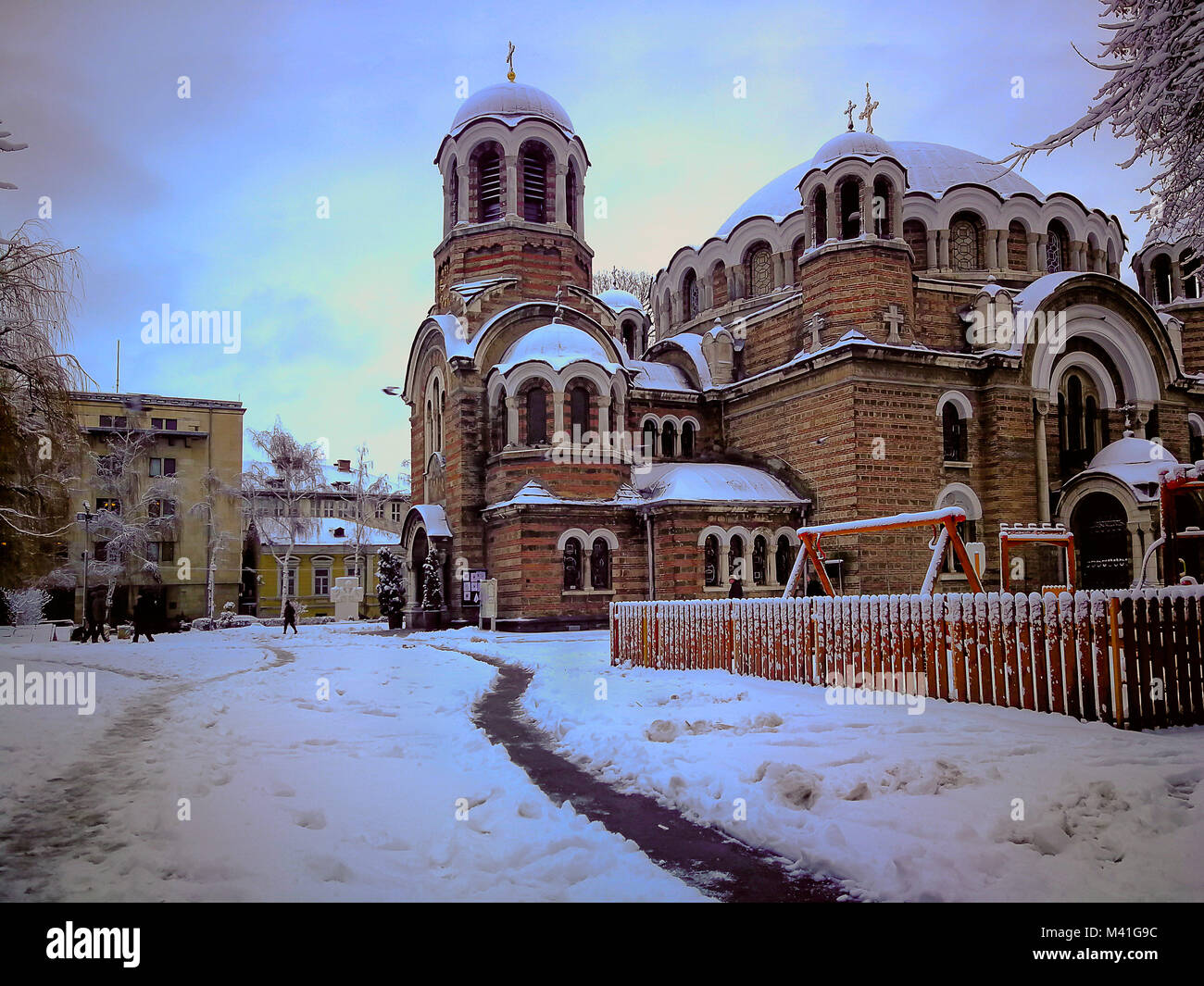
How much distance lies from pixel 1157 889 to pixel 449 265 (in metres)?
27.3

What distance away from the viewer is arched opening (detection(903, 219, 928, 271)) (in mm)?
26766

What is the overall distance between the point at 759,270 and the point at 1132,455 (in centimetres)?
1281

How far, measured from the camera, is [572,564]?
2427cm

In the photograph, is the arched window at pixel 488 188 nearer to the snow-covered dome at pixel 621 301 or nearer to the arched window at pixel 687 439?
the snow-covered dome at pixel 621 301

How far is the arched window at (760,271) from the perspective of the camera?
29.2 metres

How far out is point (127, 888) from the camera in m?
3.97

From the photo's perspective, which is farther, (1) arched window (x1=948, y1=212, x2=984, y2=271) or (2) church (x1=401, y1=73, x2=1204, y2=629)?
(1) arched window (x1=948, y1=212, x2=984, y2=271)

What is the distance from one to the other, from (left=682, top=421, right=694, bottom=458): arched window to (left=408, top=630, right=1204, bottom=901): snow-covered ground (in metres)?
19.1

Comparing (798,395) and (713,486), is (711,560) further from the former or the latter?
(798,395)

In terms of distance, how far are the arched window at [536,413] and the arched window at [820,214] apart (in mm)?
8956

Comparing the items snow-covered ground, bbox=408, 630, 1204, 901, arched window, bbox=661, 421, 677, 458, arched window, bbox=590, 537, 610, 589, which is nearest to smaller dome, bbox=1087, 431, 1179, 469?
arched window, bbox=661, 421, 677, 458

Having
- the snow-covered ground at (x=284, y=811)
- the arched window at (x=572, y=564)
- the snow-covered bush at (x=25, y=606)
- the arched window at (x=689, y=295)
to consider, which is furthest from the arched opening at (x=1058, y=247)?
the snow-covered bush at (x=25, y=606)

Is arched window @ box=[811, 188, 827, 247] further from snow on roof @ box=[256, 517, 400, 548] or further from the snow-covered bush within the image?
snow on roof @ box=[256, 517, 400, 548]
